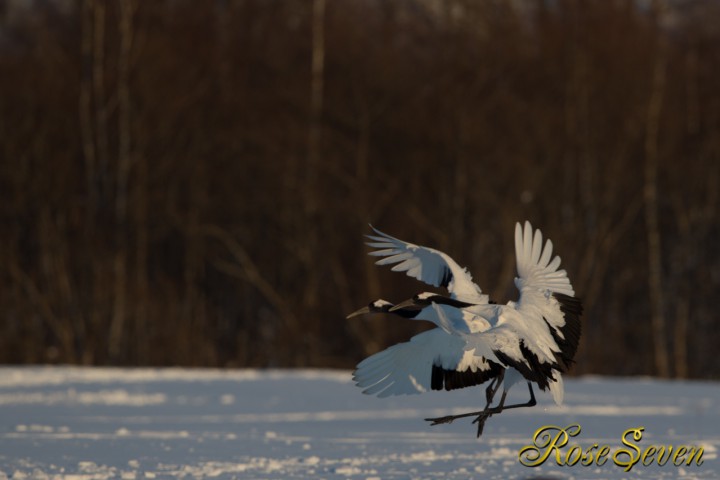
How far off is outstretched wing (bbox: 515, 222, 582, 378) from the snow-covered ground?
0.95 meters

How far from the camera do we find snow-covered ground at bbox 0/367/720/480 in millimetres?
9727

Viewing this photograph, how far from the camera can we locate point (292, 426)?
13.5 metres

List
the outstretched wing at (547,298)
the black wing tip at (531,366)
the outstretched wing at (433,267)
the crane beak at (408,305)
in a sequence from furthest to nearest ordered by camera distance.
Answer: the outstretched wing at (547,298) < the outstretched wing at (433,267) < the crane beak at (408,305) < the black wing tip at (531,366)

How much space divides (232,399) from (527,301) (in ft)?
27.0

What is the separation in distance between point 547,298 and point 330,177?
58.6ft

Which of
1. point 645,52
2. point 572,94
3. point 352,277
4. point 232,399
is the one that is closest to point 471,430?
point 232,399

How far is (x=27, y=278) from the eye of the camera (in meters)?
24.3

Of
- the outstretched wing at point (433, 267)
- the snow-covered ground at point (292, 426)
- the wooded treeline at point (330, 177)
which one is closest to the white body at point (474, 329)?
the outstretched wing at point (433, 267)

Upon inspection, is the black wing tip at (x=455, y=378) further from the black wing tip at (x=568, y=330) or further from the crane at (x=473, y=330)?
the black wing tip at (x=568, y=330)

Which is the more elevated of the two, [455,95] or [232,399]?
[455,95]

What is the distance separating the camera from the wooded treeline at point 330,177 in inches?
969

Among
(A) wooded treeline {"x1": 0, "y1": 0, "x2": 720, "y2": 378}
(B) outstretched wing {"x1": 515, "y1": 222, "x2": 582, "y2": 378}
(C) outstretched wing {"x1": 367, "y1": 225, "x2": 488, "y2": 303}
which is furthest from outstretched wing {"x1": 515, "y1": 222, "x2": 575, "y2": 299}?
(A) wooded treeline {"x1": 0, "y1": 0, "x2": 720, "y2": 378}

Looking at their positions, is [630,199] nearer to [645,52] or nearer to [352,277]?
[645,52]

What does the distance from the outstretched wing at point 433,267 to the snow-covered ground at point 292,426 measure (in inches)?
51.2
